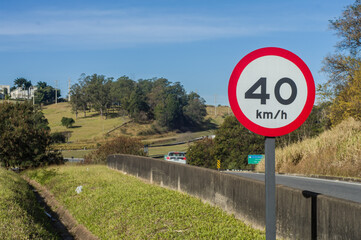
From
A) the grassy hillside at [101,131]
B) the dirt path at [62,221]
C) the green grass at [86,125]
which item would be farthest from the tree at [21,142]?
the green grass at [86,125]

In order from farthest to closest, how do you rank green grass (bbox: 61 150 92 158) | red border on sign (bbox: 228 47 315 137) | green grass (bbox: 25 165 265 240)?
green grass (bbox: 61 150 92 158), green grass (bbox: 25 165 265 240), red border on sign (bbox: 228 47 315 137)

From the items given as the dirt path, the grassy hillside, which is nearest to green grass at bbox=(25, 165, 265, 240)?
the dirt path

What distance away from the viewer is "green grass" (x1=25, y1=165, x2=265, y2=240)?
8859mm

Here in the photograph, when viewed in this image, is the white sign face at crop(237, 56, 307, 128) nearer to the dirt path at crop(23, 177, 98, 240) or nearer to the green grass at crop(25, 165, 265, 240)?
the green grass at crop(25, 165, 265, 240)

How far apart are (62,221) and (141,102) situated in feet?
425

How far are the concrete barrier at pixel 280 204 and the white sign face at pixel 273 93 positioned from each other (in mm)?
2429

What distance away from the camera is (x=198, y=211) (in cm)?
1067

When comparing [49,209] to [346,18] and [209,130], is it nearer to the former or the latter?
[346,18]

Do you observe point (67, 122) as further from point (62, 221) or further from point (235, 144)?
point (62, 221)

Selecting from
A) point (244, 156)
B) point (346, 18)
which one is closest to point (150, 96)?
point (244, 156)

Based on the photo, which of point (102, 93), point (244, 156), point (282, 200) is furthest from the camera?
point (102, 93)

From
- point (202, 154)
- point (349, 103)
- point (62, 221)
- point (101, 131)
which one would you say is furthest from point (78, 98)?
point (62, 221)

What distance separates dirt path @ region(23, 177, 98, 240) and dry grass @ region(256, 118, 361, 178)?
1339cm

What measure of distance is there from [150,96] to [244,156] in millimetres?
101651
